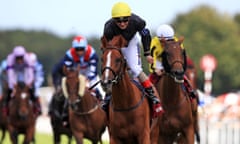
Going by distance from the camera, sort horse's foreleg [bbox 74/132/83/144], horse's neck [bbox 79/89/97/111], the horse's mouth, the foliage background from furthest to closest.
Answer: the foliage background < horse's neck [bbox 79/89/97/111] < horse's foreleg [bbox 74/132/83/144] < the horse's mouth

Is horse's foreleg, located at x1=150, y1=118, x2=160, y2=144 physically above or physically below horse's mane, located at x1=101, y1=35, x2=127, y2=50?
below

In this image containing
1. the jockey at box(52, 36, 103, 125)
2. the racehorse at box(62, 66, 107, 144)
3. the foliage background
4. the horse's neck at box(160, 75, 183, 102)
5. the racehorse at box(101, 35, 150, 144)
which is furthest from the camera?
the foliage background

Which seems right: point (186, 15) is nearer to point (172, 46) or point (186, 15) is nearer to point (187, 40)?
point (187, 40)

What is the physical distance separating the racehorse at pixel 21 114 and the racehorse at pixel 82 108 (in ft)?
7.68

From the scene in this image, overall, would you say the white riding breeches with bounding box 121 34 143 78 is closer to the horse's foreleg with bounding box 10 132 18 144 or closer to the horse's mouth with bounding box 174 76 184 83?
the horse's mouth with bounding box 174 76 184 83

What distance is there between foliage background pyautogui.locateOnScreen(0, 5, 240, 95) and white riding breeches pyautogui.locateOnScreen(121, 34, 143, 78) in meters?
69.3

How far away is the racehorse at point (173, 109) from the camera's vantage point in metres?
15.0

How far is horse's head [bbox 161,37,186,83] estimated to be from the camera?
1446cm

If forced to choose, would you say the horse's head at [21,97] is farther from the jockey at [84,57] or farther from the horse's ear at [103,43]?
the horse's ear at [103,43]

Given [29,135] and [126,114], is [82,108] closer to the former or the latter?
[29,135]

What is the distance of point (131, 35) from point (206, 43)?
89.2 m

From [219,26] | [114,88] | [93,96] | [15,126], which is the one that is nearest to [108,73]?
[114,88]

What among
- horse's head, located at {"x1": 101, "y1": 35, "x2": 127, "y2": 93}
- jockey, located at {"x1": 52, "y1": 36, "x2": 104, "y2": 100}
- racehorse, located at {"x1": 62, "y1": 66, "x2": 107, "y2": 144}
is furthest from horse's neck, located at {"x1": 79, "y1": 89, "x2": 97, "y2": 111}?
horse's head, located at {"x1": 101, "y1": 35, "x2": 127, "y2": 93}

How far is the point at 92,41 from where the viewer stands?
120500 millimetres
